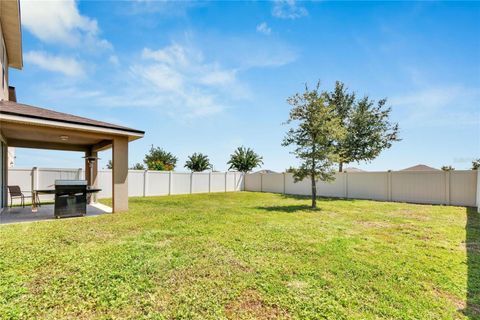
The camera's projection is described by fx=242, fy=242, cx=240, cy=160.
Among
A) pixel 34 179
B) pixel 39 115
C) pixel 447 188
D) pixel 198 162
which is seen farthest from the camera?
pixel 198 162

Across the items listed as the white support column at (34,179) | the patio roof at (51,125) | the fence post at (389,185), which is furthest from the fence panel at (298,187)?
the white support column at (34,179)

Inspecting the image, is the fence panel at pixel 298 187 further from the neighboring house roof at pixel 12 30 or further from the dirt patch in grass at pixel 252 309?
the neighboring house roof at pixel 12 30

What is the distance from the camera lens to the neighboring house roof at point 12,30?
8601 millimetres

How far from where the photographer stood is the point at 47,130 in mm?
7578

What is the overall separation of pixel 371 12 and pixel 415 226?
7.02 m

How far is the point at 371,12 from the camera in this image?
26.7 feet

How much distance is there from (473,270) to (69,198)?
10.0m

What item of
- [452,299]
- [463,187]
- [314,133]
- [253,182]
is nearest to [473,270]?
[452,299]

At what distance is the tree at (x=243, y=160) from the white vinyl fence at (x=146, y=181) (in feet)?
14.0

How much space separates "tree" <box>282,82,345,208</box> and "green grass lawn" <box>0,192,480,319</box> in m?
4.26

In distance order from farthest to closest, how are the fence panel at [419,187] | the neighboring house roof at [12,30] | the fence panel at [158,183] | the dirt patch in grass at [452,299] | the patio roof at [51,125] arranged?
the fence panel at [158,183], the fence panel at [419,187], the neighboring house roof at [12,30], the patio roof at [51,125], the dirt patch in grass at [452,299]

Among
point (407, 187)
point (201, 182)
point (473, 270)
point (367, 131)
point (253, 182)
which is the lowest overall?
point (473, 270)

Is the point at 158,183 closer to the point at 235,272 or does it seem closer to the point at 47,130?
the point at 47,130

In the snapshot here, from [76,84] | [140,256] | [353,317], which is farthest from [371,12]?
[76,84]
